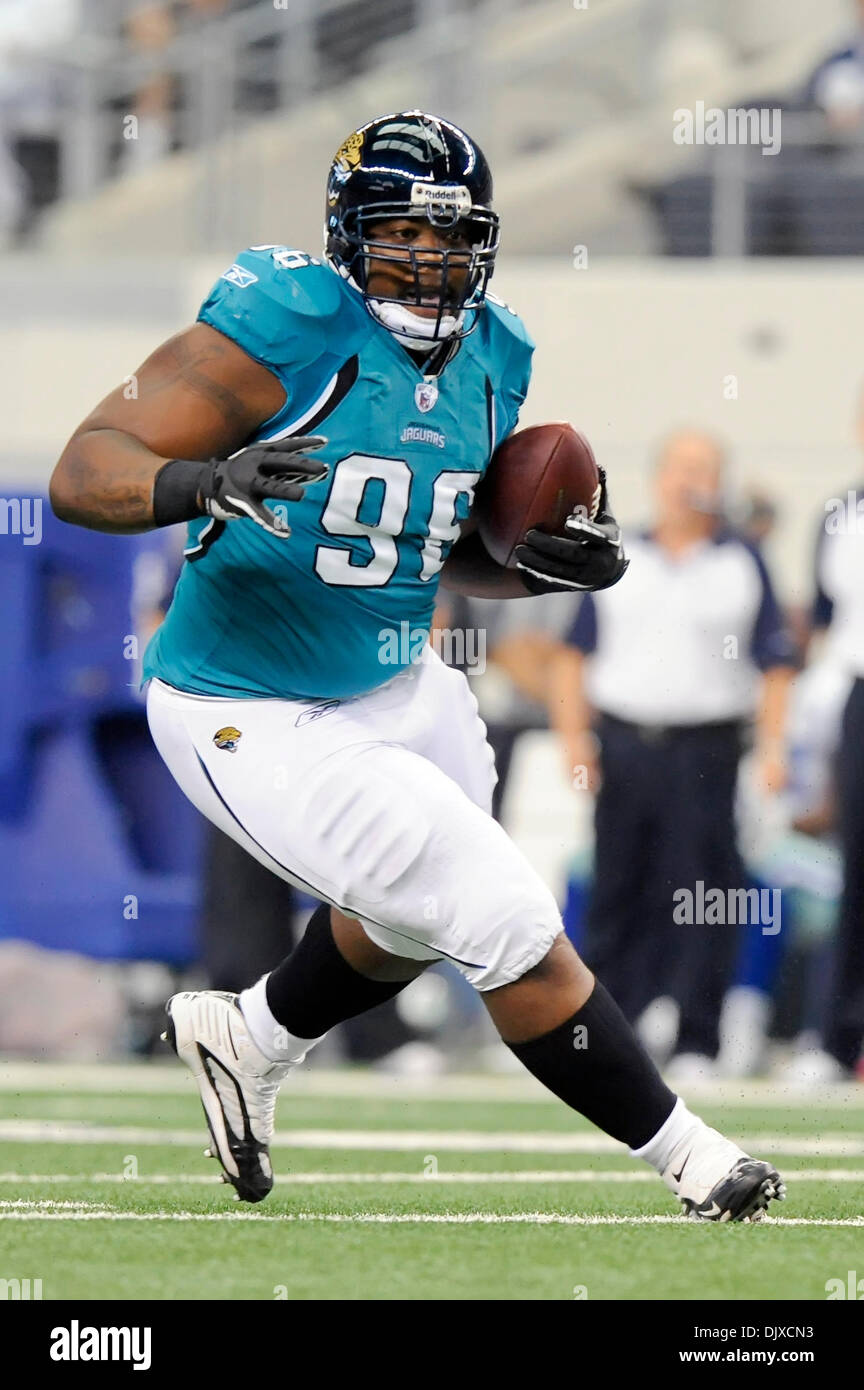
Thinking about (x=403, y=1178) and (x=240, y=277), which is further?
(x=403, y=1178)

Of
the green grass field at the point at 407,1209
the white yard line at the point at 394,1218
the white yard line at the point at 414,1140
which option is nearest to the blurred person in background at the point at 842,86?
the green grass field at the point at 407,1209

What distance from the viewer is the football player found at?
12.8ft

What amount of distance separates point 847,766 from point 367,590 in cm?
366

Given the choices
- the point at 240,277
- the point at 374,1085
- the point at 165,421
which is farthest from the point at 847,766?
the point at 165,421

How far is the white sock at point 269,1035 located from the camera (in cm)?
453

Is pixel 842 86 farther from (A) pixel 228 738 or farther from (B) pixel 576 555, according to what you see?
(A) pixel 228 738

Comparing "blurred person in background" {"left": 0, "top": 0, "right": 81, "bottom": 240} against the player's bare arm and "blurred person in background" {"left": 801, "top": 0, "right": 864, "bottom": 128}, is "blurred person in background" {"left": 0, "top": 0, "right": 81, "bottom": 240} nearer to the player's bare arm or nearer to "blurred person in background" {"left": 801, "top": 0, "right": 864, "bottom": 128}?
"blurred person in background" {"left": 801, "top": 0, "right": 864, "bottom": 128}

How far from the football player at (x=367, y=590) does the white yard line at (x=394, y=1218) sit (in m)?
0.19

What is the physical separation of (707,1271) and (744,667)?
14.3ft

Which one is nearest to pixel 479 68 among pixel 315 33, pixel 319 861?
pixel 315 33

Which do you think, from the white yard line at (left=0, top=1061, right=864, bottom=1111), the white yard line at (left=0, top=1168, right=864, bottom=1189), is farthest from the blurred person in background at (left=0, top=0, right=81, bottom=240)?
the white yard line at (left=0, top=1168, right=864, bottom=1189)

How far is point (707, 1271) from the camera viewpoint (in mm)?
3475

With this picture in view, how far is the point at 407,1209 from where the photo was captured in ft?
13.9

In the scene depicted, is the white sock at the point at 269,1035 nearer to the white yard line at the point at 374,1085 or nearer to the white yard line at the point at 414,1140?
the white yard line at the point at 414,1140
